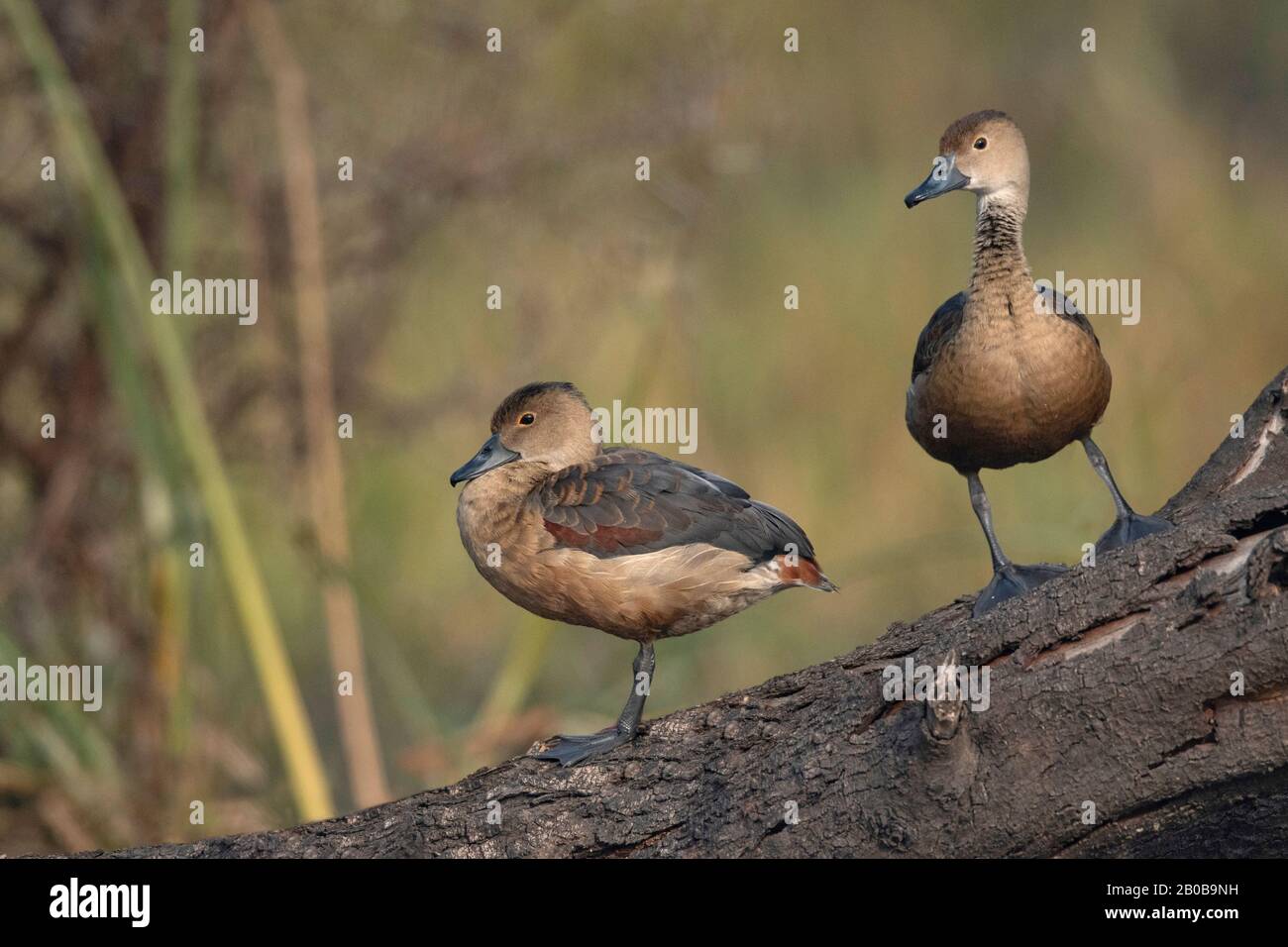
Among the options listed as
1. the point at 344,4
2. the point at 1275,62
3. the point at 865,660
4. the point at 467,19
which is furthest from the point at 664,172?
the point at 1275,62

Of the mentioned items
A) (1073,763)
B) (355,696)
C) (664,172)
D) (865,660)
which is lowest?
(1073,763)

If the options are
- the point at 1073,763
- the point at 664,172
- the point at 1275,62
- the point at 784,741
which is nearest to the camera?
the point at 1073,763

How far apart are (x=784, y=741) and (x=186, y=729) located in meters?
3.04

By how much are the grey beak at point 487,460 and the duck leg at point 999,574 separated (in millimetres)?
1173

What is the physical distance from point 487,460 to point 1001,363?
129 cm

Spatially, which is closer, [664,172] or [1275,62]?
[664,172]

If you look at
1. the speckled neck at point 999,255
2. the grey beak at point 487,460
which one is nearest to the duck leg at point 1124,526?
the speckled neck at point 999,255

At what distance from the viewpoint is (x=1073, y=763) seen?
8.94 feet

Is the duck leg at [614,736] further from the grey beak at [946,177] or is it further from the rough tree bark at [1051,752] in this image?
the grey beak at [946,177]

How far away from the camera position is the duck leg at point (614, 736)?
3.37 m

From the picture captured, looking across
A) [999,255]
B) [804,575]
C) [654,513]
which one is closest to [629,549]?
[654,513]

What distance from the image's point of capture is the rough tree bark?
2627 mm

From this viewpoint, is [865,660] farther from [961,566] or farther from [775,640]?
[961,566]
